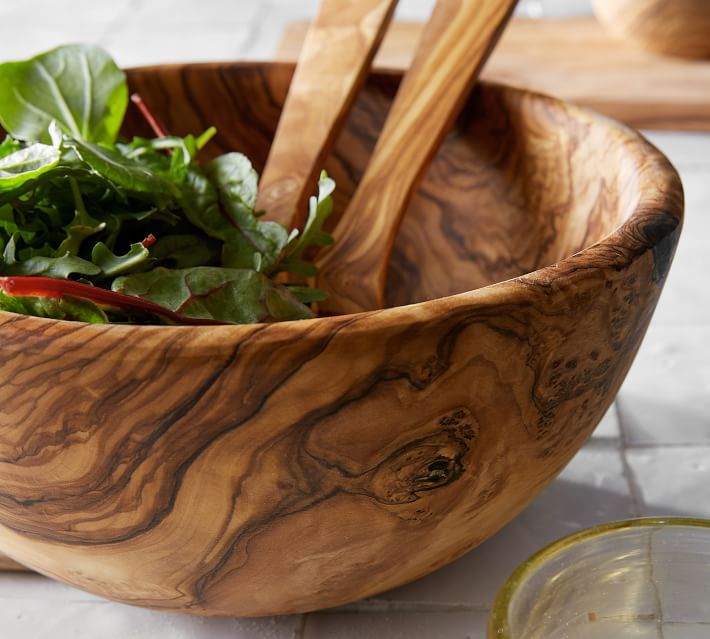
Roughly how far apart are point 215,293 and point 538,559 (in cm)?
17

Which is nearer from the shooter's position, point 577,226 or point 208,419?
point 208,419

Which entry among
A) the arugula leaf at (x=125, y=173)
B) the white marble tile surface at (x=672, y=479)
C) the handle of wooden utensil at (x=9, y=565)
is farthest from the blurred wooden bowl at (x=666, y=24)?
the handle of wooden utensil at (x=9, y=565)

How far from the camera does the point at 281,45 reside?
1198mm

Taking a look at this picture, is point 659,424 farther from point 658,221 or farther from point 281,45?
point 281,45

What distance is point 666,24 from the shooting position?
111 cm

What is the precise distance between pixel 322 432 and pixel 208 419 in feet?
0.12

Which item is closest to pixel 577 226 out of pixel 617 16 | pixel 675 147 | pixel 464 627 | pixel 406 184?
pixel 406 184

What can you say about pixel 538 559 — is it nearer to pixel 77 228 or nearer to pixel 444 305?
pixel 444 305

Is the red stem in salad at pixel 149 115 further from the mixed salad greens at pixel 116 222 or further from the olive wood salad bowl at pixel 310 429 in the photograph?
the olive wood salad bowl at pixel 310 429

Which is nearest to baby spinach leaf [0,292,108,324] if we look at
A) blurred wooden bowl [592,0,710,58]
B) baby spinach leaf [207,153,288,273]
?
baby spinach leaf [207,153,288,273]

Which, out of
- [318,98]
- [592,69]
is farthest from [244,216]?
[592,69]

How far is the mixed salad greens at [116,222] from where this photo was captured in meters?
0.41

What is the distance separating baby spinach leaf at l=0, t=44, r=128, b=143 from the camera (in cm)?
56

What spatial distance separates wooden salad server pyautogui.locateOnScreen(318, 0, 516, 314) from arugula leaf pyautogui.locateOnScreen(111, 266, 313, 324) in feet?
0.44
